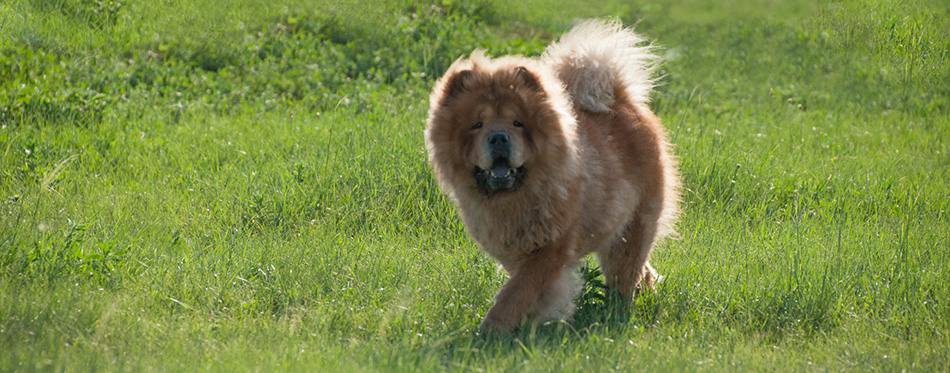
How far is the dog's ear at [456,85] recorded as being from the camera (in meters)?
4.65

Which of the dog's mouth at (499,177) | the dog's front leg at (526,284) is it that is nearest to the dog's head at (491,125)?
the dog's mouth at (499,177)

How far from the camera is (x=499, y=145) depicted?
4383mm

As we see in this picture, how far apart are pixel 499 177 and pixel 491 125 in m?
0.28

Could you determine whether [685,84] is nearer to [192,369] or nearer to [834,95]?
[834,95]

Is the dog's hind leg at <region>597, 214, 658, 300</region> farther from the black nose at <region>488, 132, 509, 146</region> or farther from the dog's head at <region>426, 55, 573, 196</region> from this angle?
the black nose at <region>488, 132, 509, 146</region>

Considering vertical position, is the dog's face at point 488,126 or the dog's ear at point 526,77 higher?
the dog's ear at point 526,77

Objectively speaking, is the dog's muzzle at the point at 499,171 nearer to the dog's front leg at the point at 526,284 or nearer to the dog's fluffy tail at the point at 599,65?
the dog's front leg at the point at 526,284

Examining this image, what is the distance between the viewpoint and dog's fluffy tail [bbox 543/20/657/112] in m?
5.33

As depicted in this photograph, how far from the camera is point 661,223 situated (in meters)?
5.56

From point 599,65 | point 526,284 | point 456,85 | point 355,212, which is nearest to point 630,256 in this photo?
point 526,284

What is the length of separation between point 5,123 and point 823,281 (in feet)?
22.6

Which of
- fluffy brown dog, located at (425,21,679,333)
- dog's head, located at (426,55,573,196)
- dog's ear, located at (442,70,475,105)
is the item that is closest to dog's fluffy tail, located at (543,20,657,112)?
fluffy brown dog, located at (425,21,679,333)

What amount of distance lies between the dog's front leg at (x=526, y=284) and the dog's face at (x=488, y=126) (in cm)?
41

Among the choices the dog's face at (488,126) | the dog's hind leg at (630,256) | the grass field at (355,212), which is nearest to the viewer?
the grass field at (355,212)
